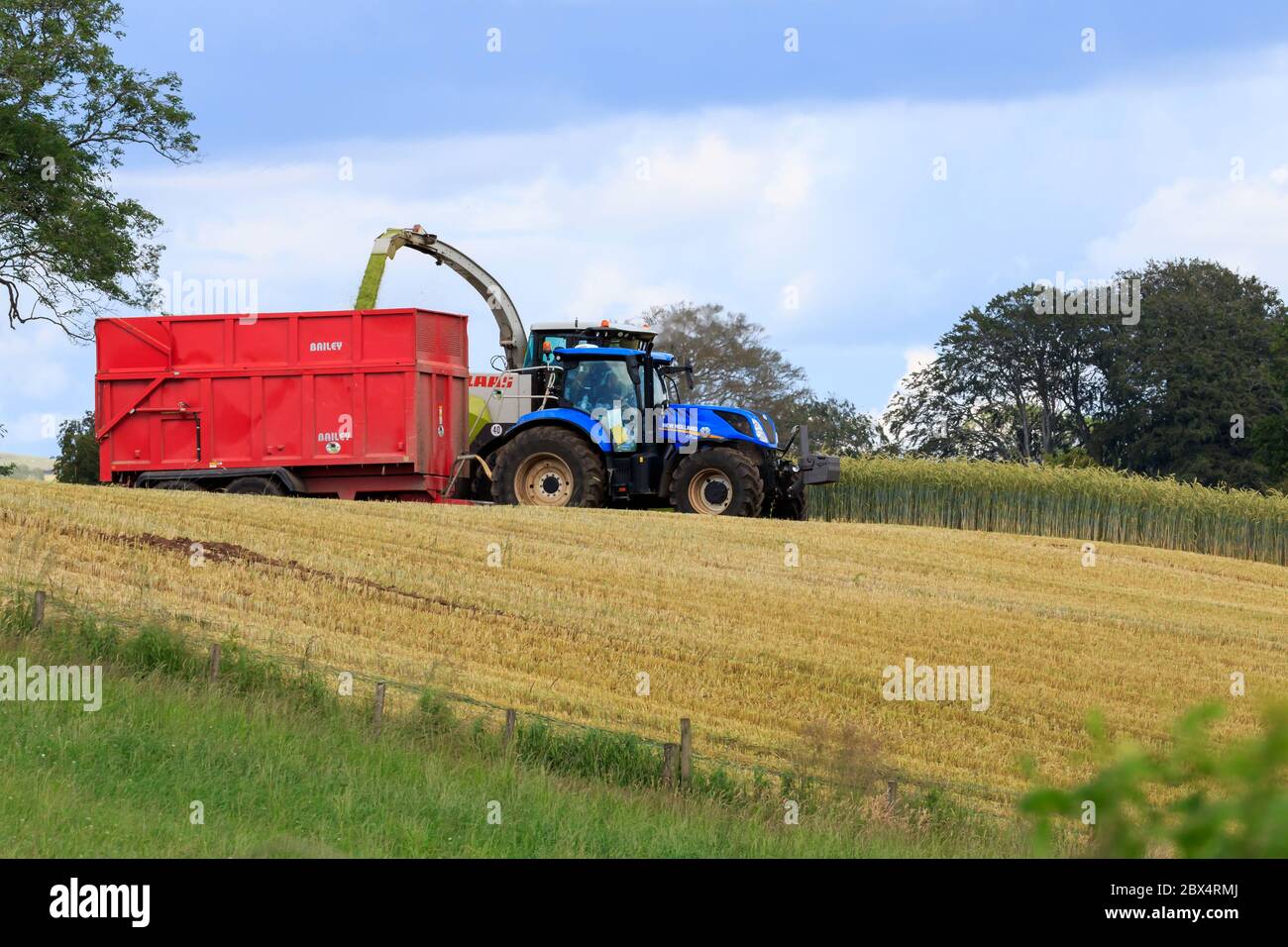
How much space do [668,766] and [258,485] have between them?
13501mm

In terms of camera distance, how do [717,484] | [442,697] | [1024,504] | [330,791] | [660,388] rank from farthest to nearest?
[1024,504] → [717,484] → [660,388] → [442,697] → [330,791]

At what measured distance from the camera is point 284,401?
67.6ft

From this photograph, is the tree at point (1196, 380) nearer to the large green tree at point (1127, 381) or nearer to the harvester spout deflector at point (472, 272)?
the large green tree at point (1127, 381)

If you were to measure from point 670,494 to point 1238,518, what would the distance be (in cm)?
1284

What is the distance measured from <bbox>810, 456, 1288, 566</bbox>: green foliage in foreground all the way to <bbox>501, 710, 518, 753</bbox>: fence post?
19153mm

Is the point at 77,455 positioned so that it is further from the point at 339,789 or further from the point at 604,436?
the point at 339,789

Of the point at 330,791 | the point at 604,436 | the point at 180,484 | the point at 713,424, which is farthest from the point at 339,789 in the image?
the point at 180,484

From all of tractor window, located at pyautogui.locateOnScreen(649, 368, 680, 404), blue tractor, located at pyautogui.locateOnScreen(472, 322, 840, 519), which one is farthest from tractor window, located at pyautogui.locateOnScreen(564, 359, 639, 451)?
tractor window, located at pyautogui.locateOnScreen(649, 368, 680, 404)

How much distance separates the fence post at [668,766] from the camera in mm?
8516

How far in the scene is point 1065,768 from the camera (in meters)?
10.8

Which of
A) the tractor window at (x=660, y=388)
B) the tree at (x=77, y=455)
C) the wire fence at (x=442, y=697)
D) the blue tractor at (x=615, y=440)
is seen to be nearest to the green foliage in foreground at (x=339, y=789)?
the wire fence at (x=442, y=697)

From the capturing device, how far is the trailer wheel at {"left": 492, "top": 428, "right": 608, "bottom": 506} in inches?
821
